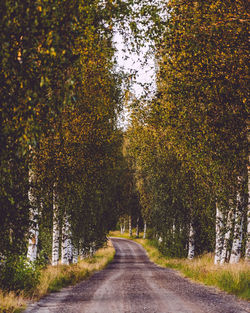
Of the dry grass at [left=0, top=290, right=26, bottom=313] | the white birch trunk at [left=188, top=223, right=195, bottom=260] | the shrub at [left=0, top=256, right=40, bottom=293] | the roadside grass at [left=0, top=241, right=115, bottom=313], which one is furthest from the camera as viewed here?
the white birch trunk at [left=188, top=223, right=195, bottom=260]

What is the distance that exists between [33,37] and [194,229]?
81.8 ft

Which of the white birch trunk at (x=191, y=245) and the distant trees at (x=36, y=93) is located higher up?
the distant trees at (x=36, y=93)

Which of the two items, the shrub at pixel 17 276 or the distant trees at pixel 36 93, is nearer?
the distant trees at pixel 36 93

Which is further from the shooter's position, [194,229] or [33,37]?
[194,229]

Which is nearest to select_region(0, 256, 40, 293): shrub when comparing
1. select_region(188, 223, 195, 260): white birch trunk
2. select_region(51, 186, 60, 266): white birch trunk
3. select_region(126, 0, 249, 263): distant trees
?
select_region(51, 186, 60, 266): white birch trunk

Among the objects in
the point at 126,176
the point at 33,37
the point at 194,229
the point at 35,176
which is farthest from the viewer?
the point at 126,176

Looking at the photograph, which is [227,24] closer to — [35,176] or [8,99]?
[8,99]

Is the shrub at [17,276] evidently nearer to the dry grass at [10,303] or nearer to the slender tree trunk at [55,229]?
the dry grass at [10,303]

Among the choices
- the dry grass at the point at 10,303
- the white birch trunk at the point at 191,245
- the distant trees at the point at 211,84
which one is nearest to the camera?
the dry grass at the point at 10,303

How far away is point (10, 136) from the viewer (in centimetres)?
679

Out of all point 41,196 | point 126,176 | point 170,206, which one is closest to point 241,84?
point 41,196

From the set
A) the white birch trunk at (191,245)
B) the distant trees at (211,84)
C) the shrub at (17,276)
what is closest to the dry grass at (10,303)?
the shrub at (17,276)

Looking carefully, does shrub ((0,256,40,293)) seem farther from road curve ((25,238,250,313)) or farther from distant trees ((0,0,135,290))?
distant trees ((0,0,135,290))

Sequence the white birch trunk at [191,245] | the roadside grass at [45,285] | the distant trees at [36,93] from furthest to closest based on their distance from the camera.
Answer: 1. the white birch trunk at [191,245]
2. the roadside grass at [45,285]
3. the distant trees at [36,93]
